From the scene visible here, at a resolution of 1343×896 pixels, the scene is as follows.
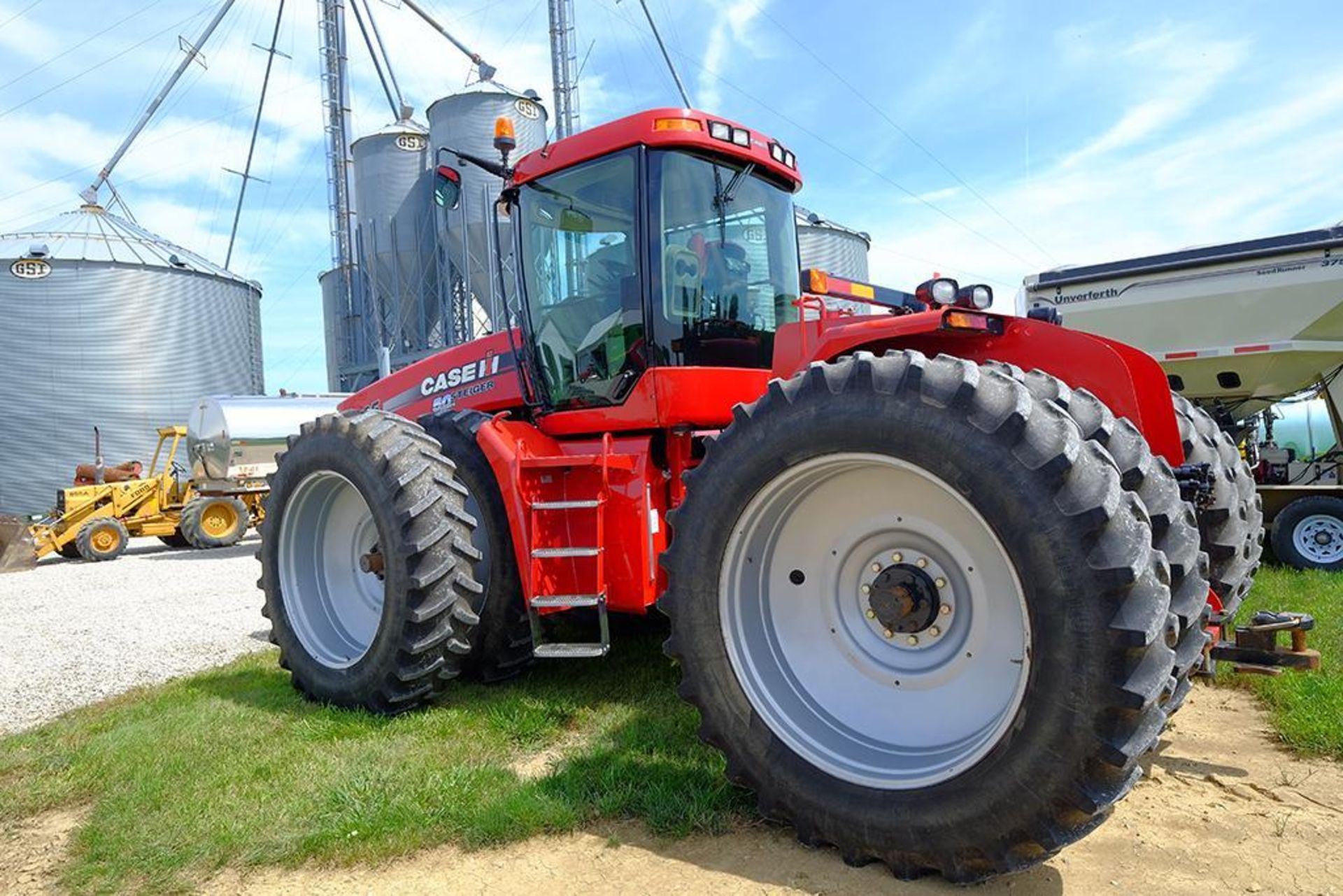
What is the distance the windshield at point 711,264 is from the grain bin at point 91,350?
85.0ft

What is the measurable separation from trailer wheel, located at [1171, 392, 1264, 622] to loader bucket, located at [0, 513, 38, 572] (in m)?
15.7

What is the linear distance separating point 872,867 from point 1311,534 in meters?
7.68

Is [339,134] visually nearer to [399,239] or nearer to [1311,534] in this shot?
[399,239]

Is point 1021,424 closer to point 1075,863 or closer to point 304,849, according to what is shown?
point 1075,863

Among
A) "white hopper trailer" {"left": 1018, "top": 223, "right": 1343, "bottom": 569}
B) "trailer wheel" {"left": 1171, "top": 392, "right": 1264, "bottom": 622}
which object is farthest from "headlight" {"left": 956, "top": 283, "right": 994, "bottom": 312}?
"white hopper trailer" {"left": 1018, "top": 223, "right": 1343, "bottom": 569}

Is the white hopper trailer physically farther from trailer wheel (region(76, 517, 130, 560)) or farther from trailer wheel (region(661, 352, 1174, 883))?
trailer wheel (region(76, 517, 130, 560))

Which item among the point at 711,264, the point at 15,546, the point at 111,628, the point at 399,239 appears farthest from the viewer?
the point at 399,239

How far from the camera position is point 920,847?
97.0 inches

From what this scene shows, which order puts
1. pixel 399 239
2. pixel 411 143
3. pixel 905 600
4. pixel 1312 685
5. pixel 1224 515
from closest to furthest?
pixel 905 600 → pixel 1224 515 → pixel 1312 685 → pixel 399 239 → pixel 411 143

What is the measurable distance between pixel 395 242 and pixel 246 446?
368 inches

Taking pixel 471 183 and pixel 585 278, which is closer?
pixel 585 278

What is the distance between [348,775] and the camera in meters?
3.44

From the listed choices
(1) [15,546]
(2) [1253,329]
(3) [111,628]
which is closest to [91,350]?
(1) [15,546]

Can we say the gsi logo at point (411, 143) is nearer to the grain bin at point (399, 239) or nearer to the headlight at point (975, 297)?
the grain bin at point (399, 239)
